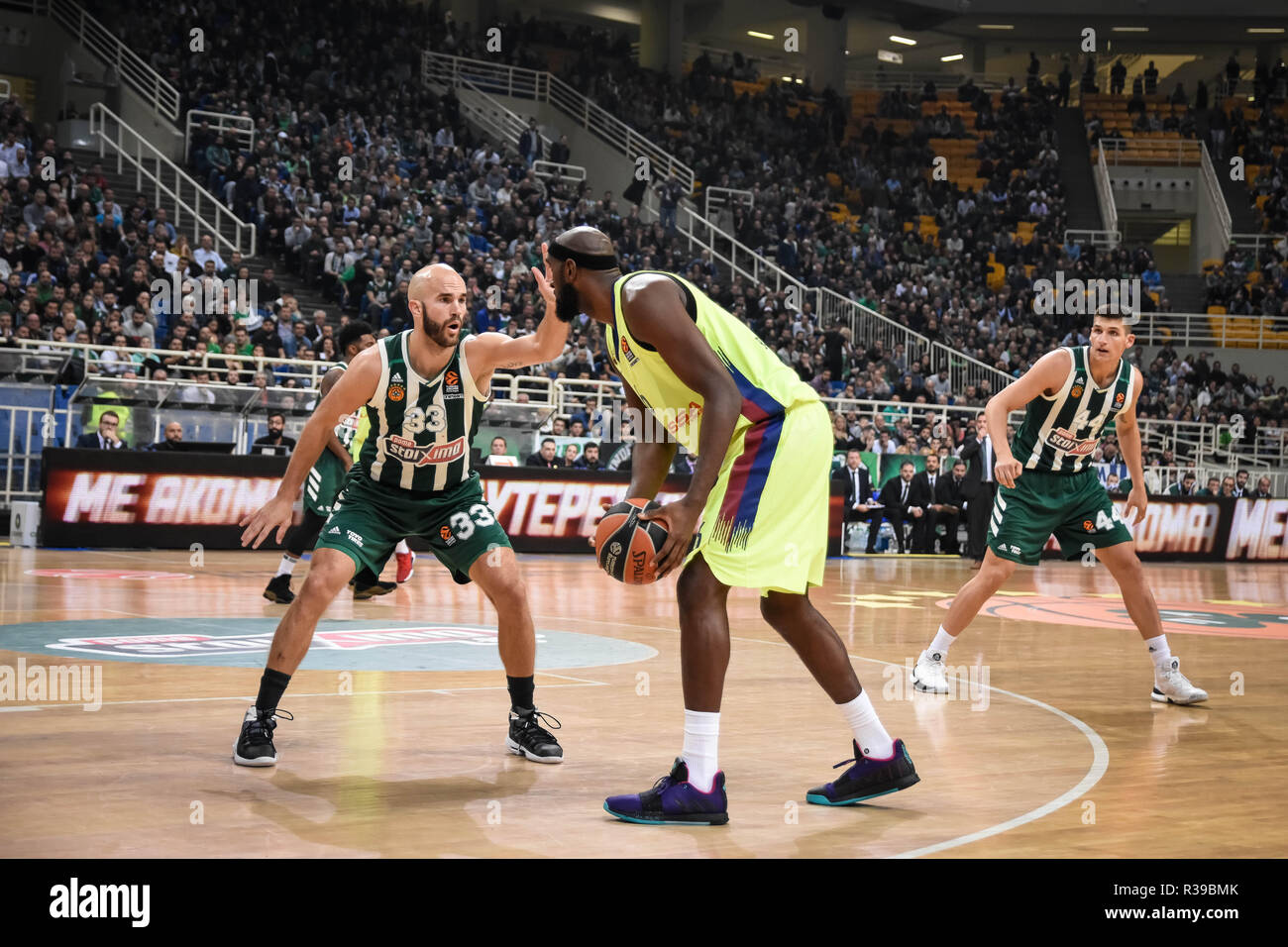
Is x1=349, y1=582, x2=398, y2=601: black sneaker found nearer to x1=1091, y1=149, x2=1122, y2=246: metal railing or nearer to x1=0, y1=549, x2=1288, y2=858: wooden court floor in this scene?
x1=0, y1=549, x2=1288, y2=858: wooden court floor

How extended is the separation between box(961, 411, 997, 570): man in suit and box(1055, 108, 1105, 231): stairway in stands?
835 inches

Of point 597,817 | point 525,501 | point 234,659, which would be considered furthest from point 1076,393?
point 525,501

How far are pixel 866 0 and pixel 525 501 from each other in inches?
1125

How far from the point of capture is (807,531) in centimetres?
464

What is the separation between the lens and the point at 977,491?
20656 millimetres

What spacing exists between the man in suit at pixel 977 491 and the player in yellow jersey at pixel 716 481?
16.1 m

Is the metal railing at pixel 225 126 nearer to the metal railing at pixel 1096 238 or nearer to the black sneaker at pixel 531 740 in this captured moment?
the metal railing at pixel 1096 238

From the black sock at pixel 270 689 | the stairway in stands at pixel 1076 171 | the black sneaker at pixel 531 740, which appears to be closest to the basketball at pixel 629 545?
the black sneaker at pixel 531 740

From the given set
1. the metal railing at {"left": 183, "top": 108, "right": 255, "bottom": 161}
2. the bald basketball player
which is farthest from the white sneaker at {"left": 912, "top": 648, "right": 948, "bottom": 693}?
the metal railing at {"left": 183, "top": 108, "right": 255, "bottom": 161}

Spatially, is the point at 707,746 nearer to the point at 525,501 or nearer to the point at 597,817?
the point at 597,817

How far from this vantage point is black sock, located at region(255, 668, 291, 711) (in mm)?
5332

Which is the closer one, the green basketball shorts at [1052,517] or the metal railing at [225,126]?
the green basketball shorts at [1052,517]

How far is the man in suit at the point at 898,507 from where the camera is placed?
71.3ft

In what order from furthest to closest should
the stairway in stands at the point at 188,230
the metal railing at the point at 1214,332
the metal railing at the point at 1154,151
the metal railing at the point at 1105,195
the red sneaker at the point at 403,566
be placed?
1. the metal railing at the point at 1154,151
2. the metal railing at the point at 1105,195
3. the metal railing at the point at 1214,332
4. the stairway in stands at the point at 188,230
5. the red sneaker at the point at 403,566
